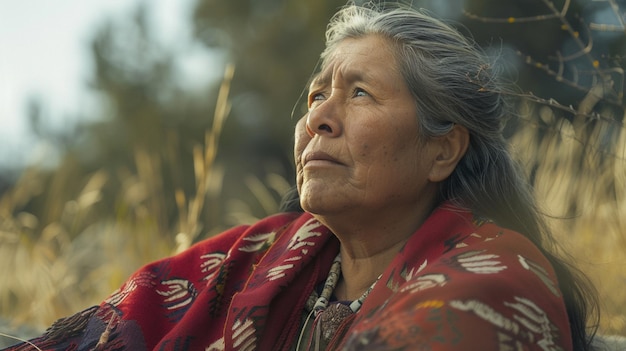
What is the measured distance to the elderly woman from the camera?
251 centimetres

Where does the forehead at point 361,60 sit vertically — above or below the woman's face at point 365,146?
above

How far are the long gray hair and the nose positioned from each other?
0.77 feet

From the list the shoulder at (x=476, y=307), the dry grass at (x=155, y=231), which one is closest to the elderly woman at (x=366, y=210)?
the shoulder at (x=476, y=307)

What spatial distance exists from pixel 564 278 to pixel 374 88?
77 cm

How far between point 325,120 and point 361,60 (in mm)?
235

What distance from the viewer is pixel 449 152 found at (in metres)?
2.68

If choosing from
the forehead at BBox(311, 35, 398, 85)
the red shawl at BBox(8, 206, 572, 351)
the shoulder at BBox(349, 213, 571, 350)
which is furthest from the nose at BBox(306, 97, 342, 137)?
the shoulder at BBox(349, 213, 571, 350)

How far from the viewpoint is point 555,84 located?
953 centimetres

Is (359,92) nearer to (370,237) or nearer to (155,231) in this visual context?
(370,237)

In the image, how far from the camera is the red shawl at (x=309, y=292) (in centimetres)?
189

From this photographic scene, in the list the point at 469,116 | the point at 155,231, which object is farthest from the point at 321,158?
the point at 155,231

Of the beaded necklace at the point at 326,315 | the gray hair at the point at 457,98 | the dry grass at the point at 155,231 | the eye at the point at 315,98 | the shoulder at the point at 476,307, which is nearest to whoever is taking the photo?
the shoulder at the point at 476,307

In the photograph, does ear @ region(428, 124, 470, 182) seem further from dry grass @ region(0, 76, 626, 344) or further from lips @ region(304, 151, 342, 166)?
dry grass @ region(0, 76, 626, 344)

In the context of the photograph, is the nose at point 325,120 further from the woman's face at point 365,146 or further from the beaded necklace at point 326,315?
the beaded necklace at point 326,315
